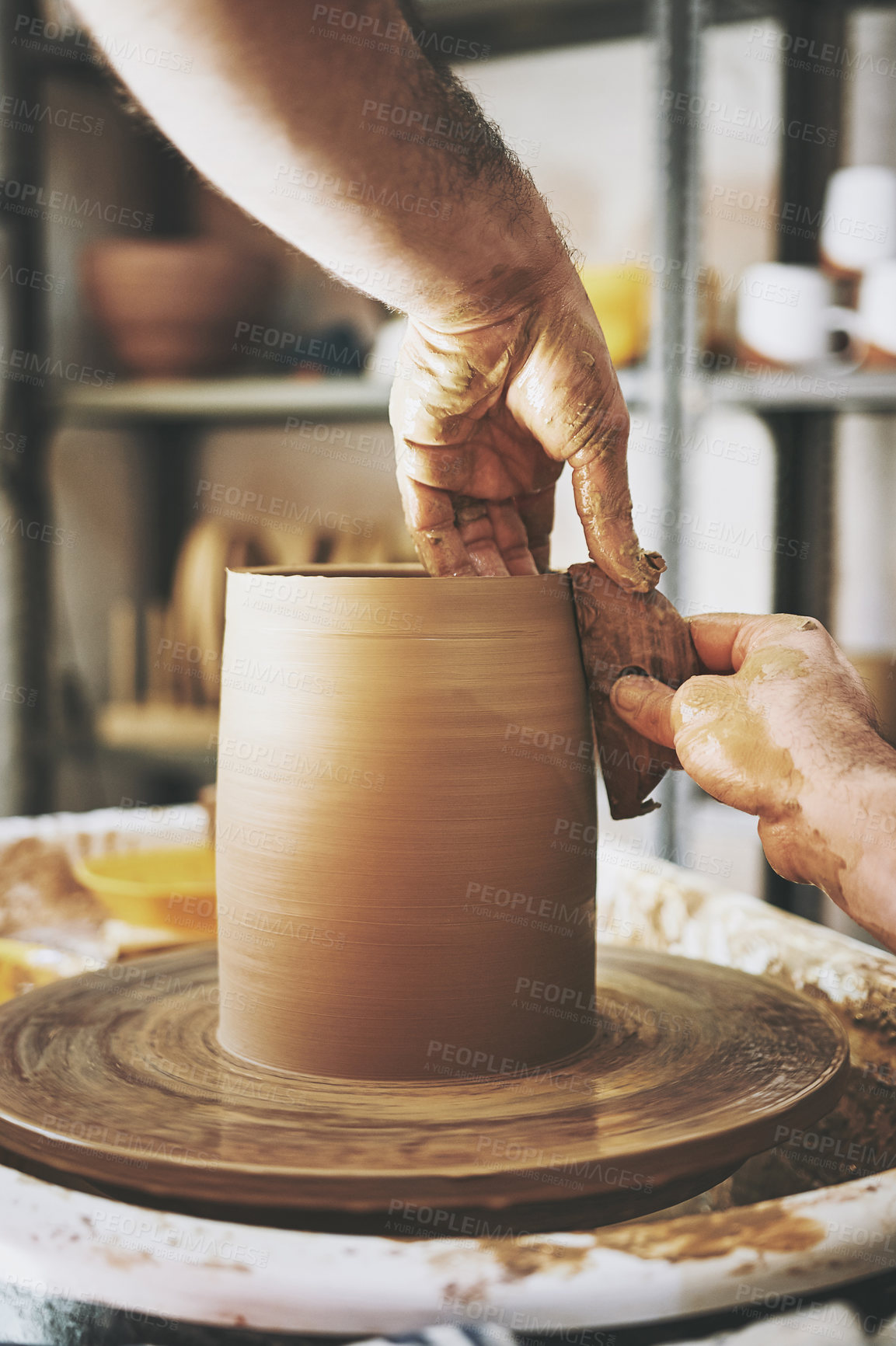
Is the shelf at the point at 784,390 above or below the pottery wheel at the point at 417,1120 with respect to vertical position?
above

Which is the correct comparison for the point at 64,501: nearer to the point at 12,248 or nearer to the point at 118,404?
the point at 118,404

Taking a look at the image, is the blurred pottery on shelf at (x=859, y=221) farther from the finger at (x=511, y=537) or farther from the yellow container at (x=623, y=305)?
the finger at (x=511, y=537)

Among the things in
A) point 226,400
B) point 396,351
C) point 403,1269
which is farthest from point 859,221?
point 403,1269

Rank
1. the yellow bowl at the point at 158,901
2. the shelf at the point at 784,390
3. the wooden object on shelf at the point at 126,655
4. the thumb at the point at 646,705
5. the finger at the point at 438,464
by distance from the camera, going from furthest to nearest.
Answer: the wooden object on shelf at the point at 126,655 → the shelf at the point at 784,390 → the yellow bowl at the point at 158,901 → the finger at the point at 438,464 → the thumb at the point at 646,705

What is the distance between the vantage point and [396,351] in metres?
2.34

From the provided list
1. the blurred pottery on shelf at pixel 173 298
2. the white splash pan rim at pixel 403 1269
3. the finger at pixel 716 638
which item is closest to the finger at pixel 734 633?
the finger at pixel 716 638

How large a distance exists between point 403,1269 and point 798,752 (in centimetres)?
37

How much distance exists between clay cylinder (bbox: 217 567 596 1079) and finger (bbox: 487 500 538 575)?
0.63 ft

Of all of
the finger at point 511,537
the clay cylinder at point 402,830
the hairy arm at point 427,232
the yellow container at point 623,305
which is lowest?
the clay cylinder at point 402,830

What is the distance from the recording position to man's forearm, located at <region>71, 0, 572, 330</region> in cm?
Answer: 67

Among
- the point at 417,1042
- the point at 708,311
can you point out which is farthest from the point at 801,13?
the point at 417,1042

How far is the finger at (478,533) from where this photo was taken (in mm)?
1003

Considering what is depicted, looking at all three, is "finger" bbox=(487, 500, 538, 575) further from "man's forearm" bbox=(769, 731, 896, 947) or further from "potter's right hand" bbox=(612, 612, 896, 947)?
"man's forearm" bbox=(769, 731, 896, 947)

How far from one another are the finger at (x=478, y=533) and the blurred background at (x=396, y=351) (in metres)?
1.15
